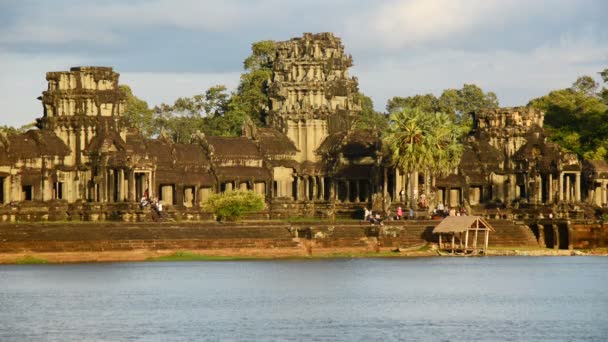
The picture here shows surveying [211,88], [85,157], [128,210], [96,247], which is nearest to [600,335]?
[96,247]

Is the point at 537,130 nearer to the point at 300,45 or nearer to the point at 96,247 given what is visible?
the point at 300,45

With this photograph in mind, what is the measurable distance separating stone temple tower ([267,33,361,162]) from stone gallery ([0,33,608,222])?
85 mm

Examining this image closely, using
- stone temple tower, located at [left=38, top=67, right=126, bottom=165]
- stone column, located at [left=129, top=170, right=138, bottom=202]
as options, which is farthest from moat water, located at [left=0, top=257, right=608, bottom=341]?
stone temple tower, located at [left=38, top=67, right=126, bottom=165]

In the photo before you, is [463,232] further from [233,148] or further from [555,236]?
[233,148]

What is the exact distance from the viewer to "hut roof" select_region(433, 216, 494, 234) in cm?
12100

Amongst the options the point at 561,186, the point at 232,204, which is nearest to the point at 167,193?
the point at 232,204

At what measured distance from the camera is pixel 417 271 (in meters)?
109

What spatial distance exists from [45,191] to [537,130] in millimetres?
42447

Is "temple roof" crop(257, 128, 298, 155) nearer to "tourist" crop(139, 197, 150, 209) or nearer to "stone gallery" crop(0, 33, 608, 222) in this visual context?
"stone gallery" crop(0, 33, 608, 222)

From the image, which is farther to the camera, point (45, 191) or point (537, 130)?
point (537, 130)

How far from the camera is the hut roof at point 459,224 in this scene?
397ft

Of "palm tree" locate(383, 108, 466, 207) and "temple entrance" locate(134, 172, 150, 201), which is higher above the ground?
"palm tree" locate(383, 108, 466, 207)

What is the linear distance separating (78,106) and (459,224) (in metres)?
31.7

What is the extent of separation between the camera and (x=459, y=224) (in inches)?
4788
